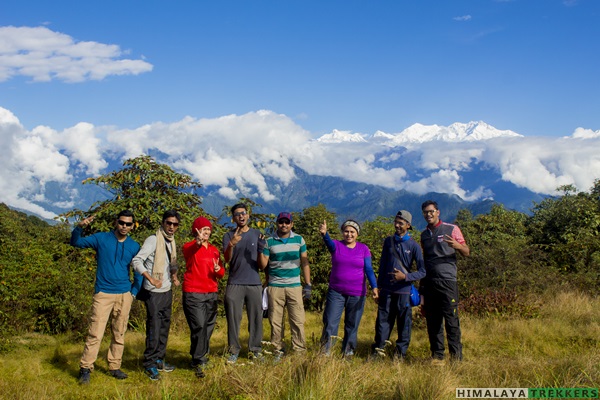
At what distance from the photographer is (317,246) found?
9820 mm

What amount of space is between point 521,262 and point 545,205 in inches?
992

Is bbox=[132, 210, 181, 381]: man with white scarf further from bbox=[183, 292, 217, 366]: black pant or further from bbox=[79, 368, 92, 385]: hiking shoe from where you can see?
bbox=[79, 368, 92, 385]: hiking shoe

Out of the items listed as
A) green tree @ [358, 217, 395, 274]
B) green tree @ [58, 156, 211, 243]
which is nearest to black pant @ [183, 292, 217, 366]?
green tree @ [58, 156, 211, 243]

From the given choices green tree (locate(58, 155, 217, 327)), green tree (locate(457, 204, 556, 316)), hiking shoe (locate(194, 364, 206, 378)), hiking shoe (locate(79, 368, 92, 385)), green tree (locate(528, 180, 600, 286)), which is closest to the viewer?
hiking shoe (locate(79, 368, 92, 385))

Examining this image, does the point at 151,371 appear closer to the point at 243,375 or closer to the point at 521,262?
the point at 243,375

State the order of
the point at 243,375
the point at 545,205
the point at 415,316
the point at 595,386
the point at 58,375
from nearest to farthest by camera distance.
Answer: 1. the point at 595,386
2. the point at 243,375
3. the point at 58,375
4. the point at 415,316
5. the point at 545,205

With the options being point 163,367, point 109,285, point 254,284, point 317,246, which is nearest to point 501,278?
point 317,246

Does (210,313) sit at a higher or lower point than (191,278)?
lower

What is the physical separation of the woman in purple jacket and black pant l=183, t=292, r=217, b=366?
1.54m

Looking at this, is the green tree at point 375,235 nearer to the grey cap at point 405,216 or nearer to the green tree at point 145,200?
the green tree at point 145,200

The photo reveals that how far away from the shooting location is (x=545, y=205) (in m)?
32.1

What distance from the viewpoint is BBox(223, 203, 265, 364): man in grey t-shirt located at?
5742mm

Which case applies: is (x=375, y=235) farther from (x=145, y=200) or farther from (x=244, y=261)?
(x=244, y=261)

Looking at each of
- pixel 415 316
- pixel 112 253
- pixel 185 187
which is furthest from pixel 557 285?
pixel 112 253
